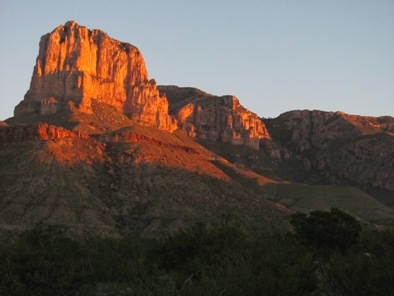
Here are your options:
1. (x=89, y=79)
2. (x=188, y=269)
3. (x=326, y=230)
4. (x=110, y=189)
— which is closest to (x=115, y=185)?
(x=110, y=189)

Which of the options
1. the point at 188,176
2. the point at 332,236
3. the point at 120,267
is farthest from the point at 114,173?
the point at 120,267

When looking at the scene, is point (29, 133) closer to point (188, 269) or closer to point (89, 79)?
point (188, 269)

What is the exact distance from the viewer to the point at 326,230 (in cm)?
6334

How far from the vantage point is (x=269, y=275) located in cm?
2795

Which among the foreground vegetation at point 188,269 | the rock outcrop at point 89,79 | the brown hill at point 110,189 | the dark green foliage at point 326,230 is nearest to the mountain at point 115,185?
the brown hill at point 110,189

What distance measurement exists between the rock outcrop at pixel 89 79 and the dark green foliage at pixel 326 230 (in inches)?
3689

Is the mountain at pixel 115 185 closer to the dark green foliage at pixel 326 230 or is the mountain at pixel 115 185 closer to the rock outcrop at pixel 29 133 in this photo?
the rock outcrop at pixel 29 133

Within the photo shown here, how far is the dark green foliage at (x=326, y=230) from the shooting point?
61.0m

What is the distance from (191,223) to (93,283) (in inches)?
1817

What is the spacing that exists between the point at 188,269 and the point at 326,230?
27482 millimetres

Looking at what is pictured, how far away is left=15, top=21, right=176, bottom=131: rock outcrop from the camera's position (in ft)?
526

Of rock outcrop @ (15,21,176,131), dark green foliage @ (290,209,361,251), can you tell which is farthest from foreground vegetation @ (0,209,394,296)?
rock outcrop @ (15,21,176,131)

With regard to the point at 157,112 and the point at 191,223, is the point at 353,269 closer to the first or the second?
the point at 191,223

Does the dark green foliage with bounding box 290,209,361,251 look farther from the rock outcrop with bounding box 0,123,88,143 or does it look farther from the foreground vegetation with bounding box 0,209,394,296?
the rock outcrop with bounding box 0,123,88,143
